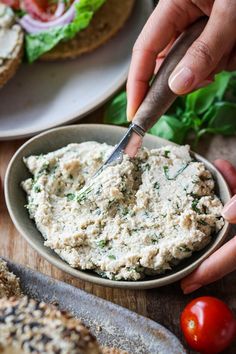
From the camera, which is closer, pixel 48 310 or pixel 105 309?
pixel 48 310

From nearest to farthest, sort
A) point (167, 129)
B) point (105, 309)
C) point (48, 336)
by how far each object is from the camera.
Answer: point (48, 336) → point (105, 309) → point (167, 129)

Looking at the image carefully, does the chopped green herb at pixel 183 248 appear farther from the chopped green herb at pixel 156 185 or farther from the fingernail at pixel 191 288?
the chopped green herb at pixel 156 185

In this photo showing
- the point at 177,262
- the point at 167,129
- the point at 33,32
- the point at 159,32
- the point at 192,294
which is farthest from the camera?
the point at 33,32

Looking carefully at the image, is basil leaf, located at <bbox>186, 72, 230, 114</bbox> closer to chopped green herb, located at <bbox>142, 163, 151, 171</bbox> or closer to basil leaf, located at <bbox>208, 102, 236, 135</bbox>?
basil leaf, located at <bbox>208, 102, 236, 135</bbox>

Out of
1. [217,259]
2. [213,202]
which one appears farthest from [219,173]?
[217,259]

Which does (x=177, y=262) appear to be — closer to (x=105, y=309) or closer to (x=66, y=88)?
(x=105, y=309)

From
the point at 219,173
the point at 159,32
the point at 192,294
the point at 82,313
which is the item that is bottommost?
the point at 192,294

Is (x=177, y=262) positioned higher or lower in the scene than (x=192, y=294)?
higher

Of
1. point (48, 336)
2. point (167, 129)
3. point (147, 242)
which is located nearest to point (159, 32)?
point (167, 129)
